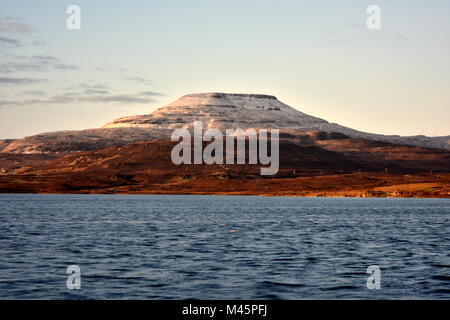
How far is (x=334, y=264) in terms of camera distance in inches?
1971

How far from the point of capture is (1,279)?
137ft

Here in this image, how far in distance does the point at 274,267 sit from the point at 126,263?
10980 mm

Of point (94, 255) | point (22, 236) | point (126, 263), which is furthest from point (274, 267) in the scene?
point (22, 236)

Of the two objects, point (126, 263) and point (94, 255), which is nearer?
point (126, 263)

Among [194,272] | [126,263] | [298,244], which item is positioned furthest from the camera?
[298,244]
